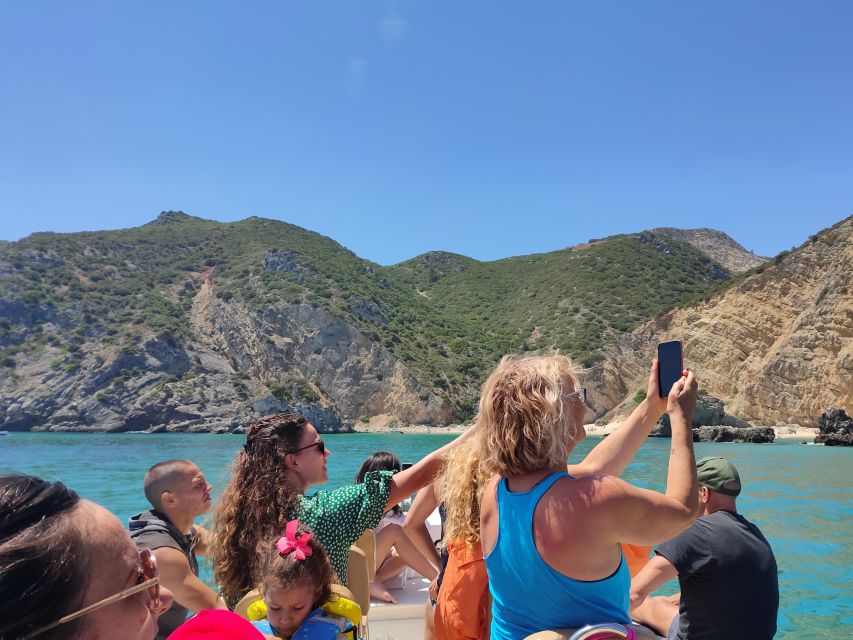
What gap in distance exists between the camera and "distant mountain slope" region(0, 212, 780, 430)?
51.6m

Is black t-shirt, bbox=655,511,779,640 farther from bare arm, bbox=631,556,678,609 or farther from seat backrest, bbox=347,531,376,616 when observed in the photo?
seat backrest, bbox=347,531,376,616

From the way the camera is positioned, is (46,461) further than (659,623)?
Yes

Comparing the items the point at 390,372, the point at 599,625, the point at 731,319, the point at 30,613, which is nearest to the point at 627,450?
the point at 599,625

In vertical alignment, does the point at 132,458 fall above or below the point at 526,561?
below

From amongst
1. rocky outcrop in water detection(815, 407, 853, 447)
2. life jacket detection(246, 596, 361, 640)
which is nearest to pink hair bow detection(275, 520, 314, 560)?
life jacket detection(246, 596, 361, 640)

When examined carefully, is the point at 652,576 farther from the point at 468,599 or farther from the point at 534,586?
the point at 534,586

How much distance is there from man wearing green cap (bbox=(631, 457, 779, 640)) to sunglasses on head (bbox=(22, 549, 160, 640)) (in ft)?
7.74

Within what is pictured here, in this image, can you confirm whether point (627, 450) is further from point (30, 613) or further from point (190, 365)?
point (190, 365)

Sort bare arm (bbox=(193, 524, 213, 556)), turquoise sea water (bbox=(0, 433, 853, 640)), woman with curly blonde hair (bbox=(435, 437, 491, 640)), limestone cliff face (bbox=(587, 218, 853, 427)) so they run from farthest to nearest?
1. limestone cliff face (bbox=(587, 218, 853, 427))
2. turquoise sea water (bbox=(0, 433, 853, 640))
3. bare arm (bbox=(193, 524, 213, 556))
4. woman with curly blonde hair (bbox=(435, 437, 491, 640))

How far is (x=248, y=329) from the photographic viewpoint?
190 feet

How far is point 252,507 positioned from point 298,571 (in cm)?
48

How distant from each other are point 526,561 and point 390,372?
182 feet

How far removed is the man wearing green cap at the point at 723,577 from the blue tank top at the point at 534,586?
103cm

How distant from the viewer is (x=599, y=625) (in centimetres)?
178
